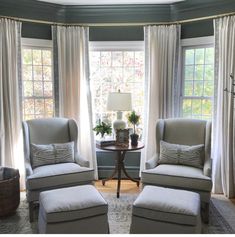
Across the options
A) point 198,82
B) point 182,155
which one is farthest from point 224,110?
point 182,155

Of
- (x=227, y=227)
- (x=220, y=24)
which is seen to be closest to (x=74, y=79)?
(x=220, y=24)

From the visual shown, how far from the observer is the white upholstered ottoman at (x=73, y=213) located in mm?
2396

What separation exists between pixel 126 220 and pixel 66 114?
1.89 metres

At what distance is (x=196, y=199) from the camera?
2602mm

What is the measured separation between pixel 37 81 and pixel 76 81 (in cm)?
60

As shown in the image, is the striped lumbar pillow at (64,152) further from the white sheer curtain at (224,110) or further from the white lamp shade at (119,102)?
the white sheer curtain at (224,110)

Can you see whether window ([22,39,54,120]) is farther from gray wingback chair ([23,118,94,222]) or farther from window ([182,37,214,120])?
window ([182,37,214,120])

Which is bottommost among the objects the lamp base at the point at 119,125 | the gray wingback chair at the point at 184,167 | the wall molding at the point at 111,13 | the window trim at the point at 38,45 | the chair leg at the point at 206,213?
the chair leg at the point at 206,213

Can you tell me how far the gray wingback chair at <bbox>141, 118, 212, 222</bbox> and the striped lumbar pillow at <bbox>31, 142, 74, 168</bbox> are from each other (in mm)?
1011

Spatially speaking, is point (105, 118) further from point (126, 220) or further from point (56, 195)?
point (56, 195)

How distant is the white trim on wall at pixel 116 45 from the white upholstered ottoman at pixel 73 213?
254 cm

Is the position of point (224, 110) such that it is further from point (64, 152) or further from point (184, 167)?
point (64, 152)

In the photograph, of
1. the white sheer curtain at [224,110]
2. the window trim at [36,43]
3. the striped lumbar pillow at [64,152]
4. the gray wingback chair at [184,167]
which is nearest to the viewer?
the gray wingback chair at [184,167]

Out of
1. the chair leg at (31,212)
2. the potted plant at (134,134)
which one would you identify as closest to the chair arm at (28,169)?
the chair leg at (31,212)
